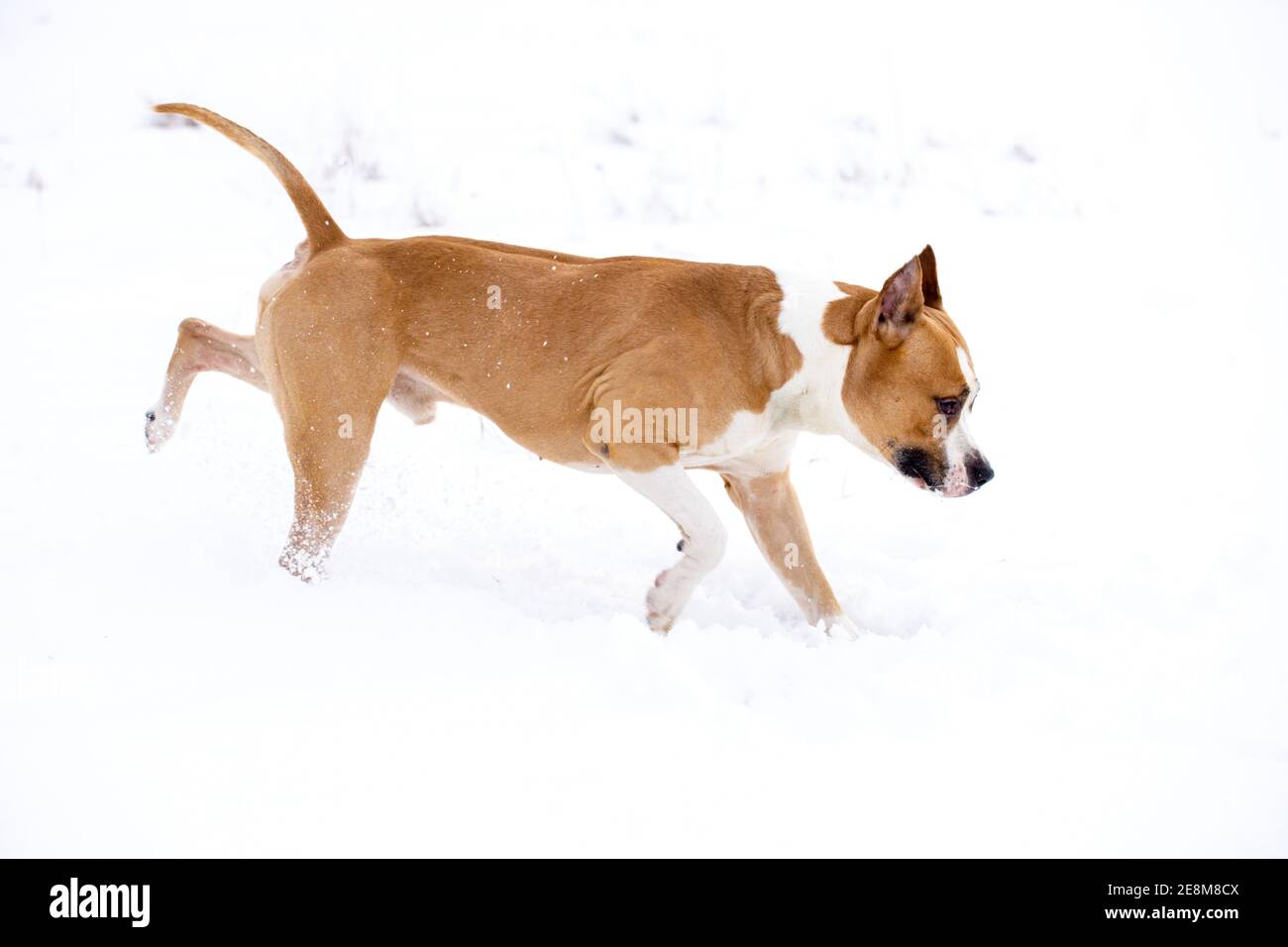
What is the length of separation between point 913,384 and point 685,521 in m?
0.87

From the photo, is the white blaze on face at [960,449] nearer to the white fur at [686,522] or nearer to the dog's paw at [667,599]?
the white fur at [686,522]

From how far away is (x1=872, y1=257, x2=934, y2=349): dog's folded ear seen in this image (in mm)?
3895

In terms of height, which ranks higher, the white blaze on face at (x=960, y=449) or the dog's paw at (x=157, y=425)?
the dog's paw at (x=157, y=425)

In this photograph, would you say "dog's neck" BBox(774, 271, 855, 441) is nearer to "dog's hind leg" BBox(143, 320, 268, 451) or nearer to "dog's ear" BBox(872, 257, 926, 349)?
"dog's ear" BBox(872, 257, 926, 349)

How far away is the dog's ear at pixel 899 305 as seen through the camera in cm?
389

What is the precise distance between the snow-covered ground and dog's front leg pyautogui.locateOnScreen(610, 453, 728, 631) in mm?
243

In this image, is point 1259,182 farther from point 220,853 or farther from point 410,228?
point 220,853

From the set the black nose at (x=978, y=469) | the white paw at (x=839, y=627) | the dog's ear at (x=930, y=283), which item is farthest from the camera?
the white paw at (x=839, y=627)

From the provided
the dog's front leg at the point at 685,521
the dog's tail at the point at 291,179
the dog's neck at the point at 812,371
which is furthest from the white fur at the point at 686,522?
the dog's tail at the point at 291,179

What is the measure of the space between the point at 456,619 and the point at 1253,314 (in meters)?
6.07

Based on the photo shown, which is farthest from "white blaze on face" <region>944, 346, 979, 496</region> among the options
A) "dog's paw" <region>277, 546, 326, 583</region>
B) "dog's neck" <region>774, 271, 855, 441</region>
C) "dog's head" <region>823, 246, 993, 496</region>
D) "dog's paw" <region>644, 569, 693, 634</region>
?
"dog's paw" <region>277, 546, 326, 583</region>

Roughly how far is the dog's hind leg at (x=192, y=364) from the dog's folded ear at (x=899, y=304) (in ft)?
8.08

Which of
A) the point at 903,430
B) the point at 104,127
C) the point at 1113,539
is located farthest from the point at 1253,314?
the point at 104,127

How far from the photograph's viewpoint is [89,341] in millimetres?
6805
